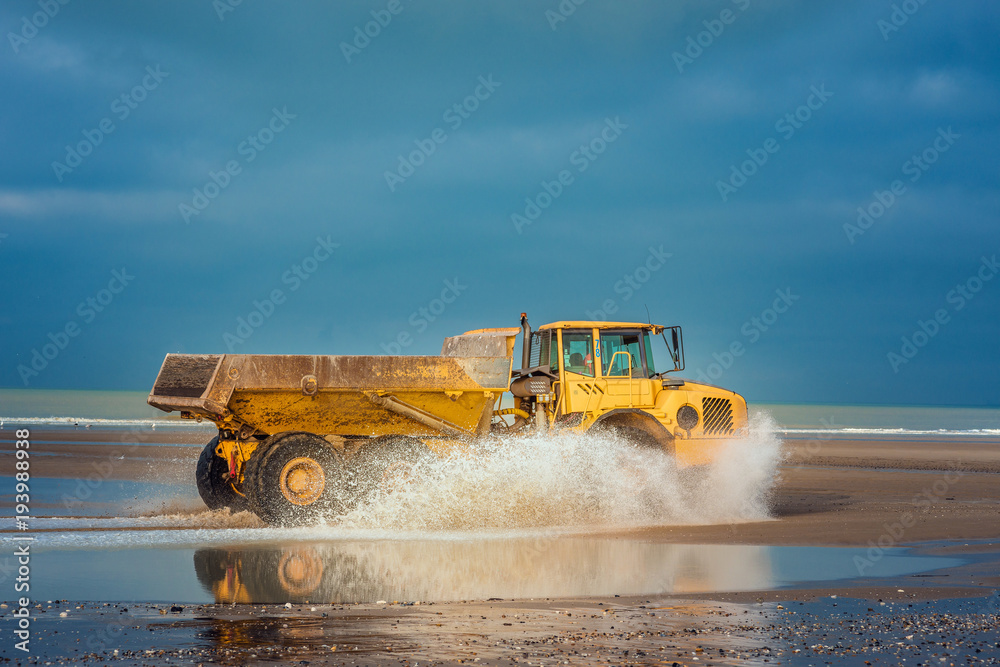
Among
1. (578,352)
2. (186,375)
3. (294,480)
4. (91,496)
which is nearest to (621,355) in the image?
(578,352)

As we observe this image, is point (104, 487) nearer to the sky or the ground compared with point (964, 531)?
nearer to the sky

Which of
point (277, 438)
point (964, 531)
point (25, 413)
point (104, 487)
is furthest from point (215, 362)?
point (25, 413)

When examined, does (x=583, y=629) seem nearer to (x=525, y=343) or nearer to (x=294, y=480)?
(x=294, y=480)

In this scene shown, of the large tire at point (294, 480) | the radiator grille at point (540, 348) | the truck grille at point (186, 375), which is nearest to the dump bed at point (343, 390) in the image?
the truck grille at point (186, 375)

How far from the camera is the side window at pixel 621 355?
15.9 meters

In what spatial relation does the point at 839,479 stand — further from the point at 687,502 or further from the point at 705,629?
the point at 705,629

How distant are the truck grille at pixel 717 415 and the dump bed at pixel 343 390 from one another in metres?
3.56

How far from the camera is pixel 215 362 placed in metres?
13.1

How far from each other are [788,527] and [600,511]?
9.53ft

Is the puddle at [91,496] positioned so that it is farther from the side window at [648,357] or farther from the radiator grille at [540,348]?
the side window at [648,357]

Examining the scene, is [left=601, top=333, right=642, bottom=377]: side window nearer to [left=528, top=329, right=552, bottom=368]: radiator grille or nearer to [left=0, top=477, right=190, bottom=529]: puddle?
[left=528, top=329, right=552, bottom=368]: radiator grille

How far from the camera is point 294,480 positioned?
13305 millimetres

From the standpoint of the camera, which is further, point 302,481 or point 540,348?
point 540,348

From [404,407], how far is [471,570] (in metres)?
4.11
